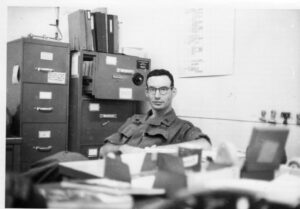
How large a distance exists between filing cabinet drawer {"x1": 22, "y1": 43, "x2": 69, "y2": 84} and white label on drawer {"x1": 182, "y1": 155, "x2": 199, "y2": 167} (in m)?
1.47

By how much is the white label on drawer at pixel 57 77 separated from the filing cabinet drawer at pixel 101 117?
0.20 metres

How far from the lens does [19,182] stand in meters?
0.93

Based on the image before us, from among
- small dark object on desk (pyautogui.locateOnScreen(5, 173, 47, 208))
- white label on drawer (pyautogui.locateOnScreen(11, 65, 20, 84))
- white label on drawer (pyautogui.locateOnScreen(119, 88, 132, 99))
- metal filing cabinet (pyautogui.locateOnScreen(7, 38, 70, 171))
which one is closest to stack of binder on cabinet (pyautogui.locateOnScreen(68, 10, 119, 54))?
metal filing cabinet (pyautogui.locateOnScreen(7, 38, 70, 171))

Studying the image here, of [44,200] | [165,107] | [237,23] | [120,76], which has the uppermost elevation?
[237,23]

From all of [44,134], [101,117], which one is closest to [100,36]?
[101,117]

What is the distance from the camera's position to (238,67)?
61.3 inches

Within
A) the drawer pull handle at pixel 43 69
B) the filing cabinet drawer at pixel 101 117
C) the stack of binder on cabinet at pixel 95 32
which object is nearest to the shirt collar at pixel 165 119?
the filing cabinet drawer at pixel 101 117

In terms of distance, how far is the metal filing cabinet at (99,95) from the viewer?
2104 mm

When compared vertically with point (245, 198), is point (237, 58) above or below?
above

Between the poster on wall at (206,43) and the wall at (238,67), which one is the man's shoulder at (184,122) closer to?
the wall at (238,67)

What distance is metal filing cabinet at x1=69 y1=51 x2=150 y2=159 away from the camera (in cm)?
210

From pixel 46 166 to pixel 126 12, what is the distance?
95 centimetres

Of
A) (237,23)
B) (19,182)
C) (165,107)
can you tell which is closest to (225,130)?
(165,107)

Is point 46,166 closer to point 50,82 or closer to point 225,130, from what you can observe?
point 225,130
